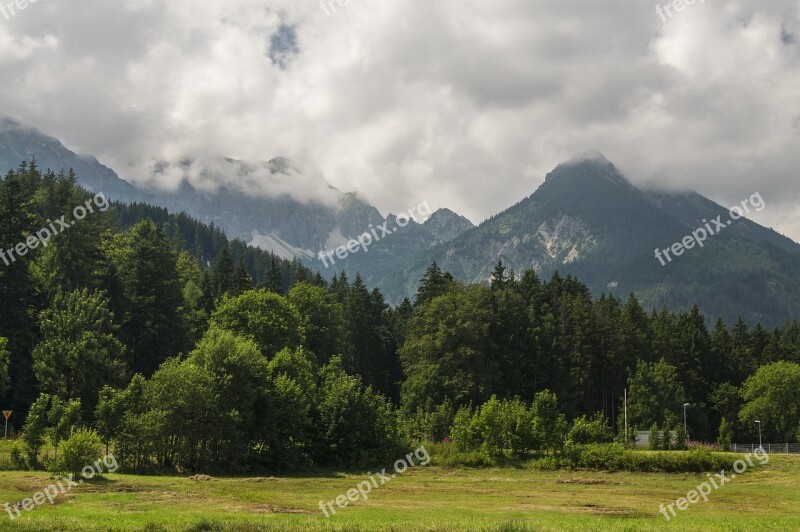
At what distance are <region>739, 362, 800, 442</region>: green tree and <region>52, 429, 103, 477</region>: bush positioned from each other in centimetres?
8833

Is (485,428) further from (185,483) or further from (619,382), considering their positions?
(619,382)

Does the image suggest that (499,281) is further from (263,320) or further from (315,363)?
(263,320)

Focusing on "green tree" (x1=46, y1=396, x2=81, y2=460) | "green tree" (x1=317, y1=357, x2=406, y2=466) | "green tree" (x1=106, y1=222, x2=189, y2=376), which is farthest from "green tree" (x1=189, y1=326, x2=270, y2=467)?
"green tree" (x1=106, y1=222, x2=189, y2=376)

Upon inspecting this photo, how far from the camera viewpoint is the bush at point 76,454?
39469 millimetres

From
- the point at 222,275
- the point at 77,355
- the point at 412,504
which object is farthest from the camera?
the point at 222,275

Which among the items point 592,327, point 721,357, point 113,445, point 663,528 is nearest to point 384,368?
point 592,327

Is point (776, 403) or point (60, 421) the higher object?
point (776, 403)

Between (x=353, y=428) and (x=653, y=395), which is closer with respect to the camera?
(x=353, y=428)

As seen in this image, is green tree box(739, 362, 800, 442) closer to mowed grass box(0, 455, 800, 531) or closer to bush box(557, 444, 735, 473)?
bush box(557, 444, 735, 473)

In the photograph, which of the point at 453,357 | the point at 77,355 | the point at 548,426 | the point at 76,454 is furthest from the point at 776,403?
the point at 76,454

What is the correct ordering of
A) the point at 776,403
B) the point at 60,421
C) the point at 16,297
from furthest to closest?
1. the point at 776,403
2. the point at 16,297
3. the point at 60,421

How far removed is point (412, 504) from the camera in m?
34.8

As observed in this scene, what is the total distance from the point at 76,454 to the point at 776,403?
90.6 meters

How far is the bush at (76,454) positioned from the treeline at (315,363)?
4.72 meters
